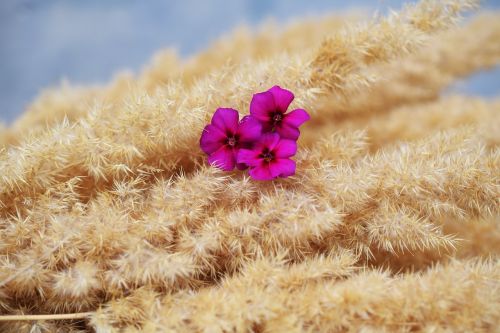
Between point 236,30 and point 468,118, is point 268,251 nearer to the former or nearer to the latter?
point 468,118

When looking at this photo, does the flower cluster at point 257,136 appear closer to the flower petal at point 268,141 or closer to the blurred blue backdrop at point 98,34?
the flower petal at point 268,141

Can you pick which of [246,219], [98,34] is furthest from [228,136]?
[98,34]

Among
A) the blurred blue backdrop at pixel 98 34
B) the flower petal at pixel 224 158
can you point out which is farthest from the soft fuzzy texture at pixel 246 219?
the blurred blue backdrop at pixel 98 34

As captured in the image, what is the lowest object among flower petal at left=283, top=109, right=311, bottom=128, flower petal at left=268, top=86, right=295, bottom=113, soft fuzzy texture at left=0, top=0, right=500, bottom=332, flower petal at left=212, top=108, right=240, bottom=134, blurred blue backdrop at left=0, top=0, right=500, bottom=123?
soft fuzzy texture at left=0, top=0, right=500, bottom=332

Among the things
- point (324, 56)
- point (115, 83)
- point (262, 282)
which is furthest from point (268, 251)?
point (115, 83)

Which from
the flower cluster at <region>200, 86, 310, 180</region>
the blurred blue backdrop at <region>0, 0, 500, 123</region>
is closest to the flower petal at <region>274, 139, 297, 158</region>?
the flower cluster at <region>200, 86, 310, 180</region>

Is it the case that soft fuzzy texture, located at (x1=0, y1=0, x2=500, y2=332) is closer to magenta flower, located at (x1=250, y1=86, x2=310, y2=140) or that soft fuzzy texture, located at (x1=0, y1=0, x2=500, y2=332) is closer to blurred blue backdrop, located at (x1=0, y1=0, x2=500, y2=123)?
magenta flower, located at (x1=250, y1=86, x2=310, y2=140)
